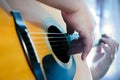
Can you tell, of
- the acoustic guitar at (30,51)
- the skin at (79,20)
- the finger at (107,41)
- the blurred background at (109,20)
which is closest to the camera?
the acoustic guitar at (30,51)

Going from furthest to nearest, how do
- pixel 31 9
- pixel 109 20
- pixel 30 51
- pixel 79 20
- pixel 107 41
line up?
1. pixel 109 20
2. pixel 107 41
3. pixel 79 20
4. pixel 31 9
5. pixel 30 51

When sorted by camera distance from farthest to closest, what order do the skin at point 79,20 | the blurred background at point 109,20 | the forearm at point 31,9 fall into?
→ the blurred background at point 109,20, the skin at point 79,20, the forearm at point 31,9

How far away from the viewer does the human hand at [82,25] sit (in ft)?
2.59

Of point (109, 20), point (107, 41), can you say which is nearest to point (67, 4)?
point (107, 41)

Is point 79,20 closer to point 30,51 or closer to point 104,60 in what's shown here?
point 30,51

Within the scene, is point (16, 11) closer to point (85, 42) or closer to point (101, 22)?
point (85, 42)

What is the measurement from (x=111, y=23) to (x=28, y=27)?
1076 mm

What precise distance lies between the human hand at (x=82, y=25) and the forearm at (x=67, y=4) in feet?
0.06

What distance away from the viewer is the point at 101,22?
154cm

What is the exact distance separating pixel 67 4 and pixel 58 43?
123 millimetres

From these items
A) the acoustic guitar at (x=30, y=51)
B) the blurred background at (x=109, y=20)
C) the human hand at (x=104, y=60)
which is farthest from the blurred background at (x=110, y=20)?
the acoustic guitar at (x=30, y=51)

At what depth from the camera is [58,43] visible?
743 mm

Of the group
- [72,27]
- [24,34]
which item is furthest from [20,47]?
[72,27]

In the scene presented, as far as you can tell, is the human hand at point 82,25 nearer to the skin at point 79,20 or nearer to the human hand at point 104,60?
the skin at point 79,20
